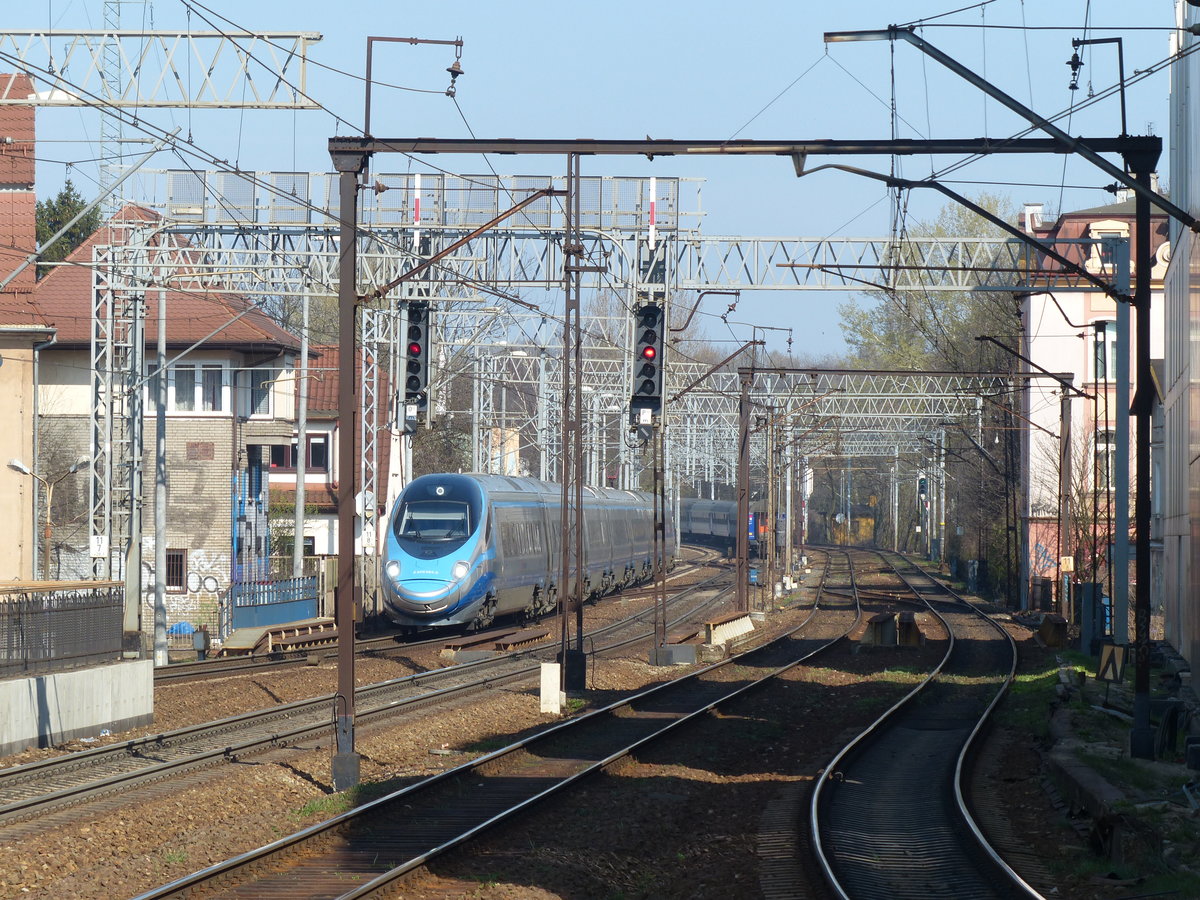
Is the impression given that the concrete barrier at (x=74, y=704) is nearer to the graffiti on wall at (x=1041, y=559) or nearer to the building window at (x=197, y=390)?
the building window at (x=197, y=390)

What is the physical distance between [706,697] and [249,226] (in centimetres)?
1414

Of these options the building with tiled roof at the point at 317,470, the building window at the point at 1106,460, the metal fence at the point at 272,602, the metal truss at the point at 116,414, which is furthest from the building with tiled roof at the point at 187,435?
the building window at the point at 1106,460

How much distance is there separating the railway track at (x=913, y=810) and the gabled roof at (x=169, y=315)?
2265cm

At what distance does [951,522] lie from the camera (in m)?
73.9

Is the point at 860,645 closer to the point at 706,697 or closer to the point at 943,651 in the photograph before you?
the point at 943,651

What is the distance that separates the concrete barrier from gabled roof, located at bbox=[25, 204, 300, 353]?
802 inches

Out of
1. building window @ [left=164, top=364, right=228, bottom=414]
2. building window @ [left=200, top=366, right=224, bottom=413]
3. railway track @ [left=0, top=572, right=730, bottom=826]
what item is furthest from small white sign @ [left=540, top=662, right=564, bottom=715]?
building window @ [left=200, top=366, right=224, bottom=413]

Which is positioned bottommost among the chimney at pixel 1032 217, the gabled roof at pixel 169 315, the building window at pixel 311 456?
the building window at pixel 311 456

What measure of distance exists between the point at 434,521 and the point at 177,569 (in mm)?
12012

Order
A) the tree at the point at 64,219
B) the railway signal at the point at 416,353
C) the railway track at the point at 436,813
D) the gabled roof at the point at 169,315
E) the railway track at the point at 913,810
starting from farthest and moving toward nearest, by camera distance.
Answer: the tree at the point at 64,219 < the gabled roof at the point at 169,315 < the railway signal at the point at 416,353 < the railway track at the point at 913,810 < the railway track at the point at 436,813

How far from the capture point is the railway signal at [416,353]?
2395 centimetres

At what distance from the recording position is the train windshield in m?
30.8

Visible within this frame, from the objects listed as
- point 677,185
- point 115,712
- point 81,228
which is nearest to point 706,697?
point 115,712

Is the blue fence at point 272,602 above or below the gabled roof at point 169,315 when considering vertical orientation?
below
